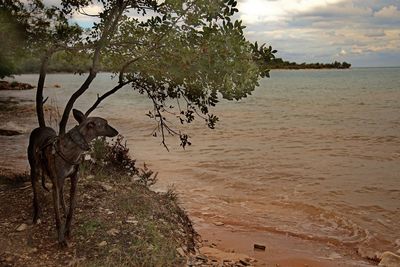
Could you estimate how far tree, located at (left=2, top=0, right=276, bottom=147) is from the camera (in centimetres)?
597

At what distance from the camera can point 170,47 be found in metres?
6.61

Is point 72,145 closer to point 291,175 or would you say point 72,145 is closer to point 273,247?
point 273,247

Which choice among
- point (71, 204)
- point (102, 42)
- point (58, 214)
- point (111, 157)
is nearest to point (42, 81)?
point (102, 42)

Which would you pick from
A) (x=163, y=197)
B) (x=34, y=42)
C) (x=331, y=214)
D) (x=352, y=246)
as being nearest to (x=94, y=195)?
(x=163, y=197)

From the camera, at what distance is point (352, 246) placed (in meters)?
9.45

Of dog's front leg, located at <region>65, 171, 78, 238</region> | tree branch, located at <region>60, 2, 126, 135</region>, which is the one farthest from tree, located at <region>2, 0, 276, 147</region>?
dog's front leg, located at <region>65, 171, 78, 238</region>

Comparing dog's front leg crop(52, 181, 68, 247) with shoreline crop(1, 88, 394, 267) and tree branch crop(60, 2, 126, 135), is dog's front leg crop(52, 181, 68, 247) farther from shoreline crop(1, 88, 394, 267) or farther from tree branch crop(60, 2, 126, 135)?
shoreline crop(1, 88, 394, 267)

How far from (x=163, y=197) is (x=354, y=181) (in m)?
7.75

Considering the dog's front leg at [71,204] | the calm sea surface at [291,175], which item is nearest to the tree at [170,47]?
the dog's front leg at [71,204]

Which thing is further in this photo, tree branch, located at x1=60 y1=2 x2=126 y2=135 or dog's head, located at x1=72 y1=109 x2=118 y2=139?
tree branch, located at x1=60 y1=2 x2=126 y2=135

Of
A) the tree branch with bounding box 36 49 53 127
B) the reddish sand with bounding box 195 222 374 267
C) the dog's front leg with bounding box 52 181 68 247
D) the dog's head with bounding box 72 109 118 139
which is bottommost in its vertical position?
the reddish sand with bounding box 195 222 374 267

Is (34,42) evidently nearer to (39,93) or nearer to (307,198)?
A: (39,93)

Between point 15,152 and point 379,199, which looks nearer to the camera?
point 379,199

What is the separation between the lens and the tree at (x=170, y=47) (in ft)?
19.6
